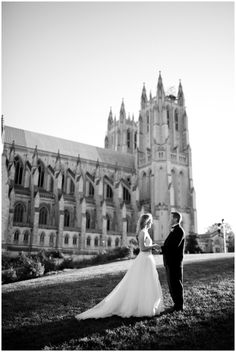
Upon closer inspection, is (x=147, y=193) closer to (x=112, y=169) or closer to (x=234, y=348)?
(x=112, y=169)

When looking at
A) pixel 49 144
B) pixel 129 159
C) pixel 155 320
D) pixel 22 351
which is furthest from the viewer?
pixel 129 159

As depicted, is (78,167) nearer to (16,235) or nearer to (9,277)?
(16,235)

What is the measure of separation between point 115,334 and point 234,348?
7.13ft

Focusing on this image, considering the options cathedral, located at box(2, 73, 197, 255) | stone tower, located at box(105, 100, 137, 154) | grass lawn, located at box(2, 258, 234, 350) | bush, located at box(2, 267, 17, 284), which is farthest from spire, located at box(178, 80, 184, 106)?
grass lawn, located at box(2, 258, 234, 350)

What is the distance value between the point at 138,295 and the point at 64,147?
156ft

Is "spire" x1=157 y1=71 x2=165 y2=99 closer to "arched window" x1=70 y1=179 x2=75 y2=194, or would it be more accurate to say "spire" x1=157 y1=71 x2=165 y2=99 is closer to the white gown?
"arched window" x1=70 y1=179 x2=75 y2=194

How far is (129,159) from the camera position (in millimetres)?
59719

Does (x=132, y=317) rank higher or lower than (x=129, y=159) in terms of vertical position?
lower

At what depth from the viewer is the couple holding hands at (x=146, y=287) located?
6.95 metres

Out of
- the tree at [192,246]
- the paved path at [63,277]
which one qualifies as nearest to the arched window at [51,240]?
the tree at [192,246]

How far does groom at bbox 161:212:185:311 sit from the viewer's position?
717 centimetres

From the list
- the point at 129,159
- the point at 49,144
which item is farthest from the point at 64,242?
the point at 129,159

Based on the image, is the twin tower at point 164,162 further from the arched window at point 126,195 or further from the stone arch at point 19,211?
the stone arch at point 19,211

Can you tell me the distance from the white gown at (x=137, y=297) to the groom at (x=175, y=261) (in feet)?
1.15
